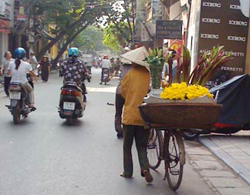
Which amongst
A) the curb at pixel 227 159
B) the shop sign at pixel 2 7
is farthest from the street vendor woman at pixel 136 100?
the shop sign at pixel 2 7

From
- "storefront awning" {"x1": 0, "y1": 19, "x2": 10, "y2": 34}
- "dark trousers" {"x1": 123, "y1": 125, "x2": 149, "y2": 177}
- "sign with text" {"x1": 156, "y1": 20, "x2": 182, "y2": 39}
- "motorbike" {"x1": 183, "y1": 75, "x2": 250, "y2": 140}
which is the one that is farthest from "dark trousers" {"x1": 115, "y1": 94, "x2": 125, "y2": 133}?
"storefront awning" {"x1": 0, "y1": 19, "x2": 10, "y2": 34}

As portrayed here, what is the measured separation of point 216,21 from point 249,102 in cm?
767

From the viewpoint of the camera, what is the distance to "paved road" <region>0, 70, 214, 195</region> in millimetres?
5743

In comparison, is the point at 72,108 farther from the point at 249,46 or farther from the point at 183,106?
the point at 249,46

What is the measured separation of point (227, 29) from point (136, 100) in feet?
38.3

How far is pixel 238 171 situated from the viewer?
679cm

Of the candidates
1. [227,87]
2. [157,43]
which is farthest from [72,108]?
[157,43]

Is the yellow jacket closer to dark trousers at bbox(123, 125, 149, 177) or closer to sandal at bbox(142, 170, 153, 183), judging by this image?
dark trousers at bbox(123, 125, 149, 177)

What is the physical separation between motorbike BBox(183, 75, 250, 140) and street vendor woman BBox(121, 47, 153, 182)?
11.4 ft

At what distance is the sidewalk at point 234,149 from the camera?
274 inches

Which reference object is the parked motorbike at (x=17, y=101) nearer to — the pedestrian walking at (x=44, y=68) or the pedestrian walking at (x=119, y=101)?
the pedestrian walking at (x=119, y=101)

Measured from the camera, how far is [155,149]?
6.86m

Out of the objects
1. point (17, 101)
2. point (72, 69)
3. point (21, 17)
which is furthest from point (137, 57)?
point (21, 17)

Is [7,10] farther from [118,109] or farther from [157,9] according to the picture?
[118,109]
